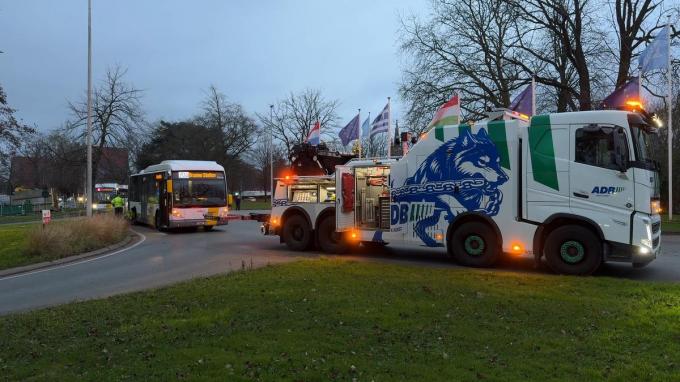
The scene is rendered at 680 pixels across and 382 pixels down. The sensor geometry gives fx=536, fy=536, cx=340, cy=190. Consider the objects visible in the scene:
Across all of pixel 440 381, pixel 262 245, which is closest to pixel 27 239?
pixel 262 245

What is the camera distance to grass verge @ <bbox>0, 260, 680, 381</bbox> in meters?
4.72

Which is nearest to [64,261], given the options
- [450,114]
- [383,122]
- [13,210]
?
[450,114]

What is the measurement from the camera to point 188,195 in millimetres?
22375

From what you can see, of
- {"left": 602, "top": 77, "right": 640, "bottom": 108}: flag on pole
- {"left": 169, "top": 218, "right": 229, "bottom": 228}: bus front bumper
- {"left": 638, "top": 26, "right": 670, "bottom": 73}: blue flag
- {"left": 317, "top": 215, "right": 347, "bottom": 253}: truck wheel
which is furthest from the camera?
{"left": 638, "top": 26, "right": 670, "bottom": 73}: blue flag

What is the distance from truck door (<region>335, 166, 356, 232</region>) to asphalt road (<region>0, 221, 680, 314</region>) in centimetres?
89

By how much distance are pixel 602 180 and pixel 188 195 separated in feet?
54.7

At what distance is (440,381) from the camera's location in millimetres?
4375

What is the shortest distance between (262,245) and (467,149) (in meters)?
8.04

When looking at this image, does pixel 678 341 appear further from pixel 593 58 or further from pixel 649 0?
pixel 649 0

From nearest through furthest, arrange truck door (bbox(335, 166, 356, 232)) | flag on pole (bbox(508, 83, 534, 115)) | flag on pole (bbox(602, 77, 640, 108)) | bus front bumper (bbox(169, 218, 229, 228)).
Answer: truck door (bbox(335, 166, 356, 232)) → flag on pole (bbox(508, 83, 534, 115)) → flag on pole (bbox(602, 77, 640, 108)) → bus front bumper (bbox(169, 218, 229, 228))

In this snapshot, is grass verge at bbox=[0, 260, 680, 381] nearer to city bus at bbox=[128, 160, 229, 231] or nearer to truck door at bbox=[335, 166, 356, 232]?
truck door at bbox=[335, 166, 356, 232]

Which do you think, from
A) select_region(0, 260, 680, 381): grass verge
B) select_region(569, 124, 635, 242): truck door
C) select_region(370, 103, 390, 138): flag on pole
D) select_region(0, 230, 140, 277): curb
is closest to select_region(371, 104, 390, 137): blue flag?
select_region(370, 103, 390, 138): flag on pole

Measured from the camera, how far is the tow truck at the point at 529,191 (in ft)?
32.6

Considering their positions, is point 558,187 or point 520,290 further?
point 558,187
